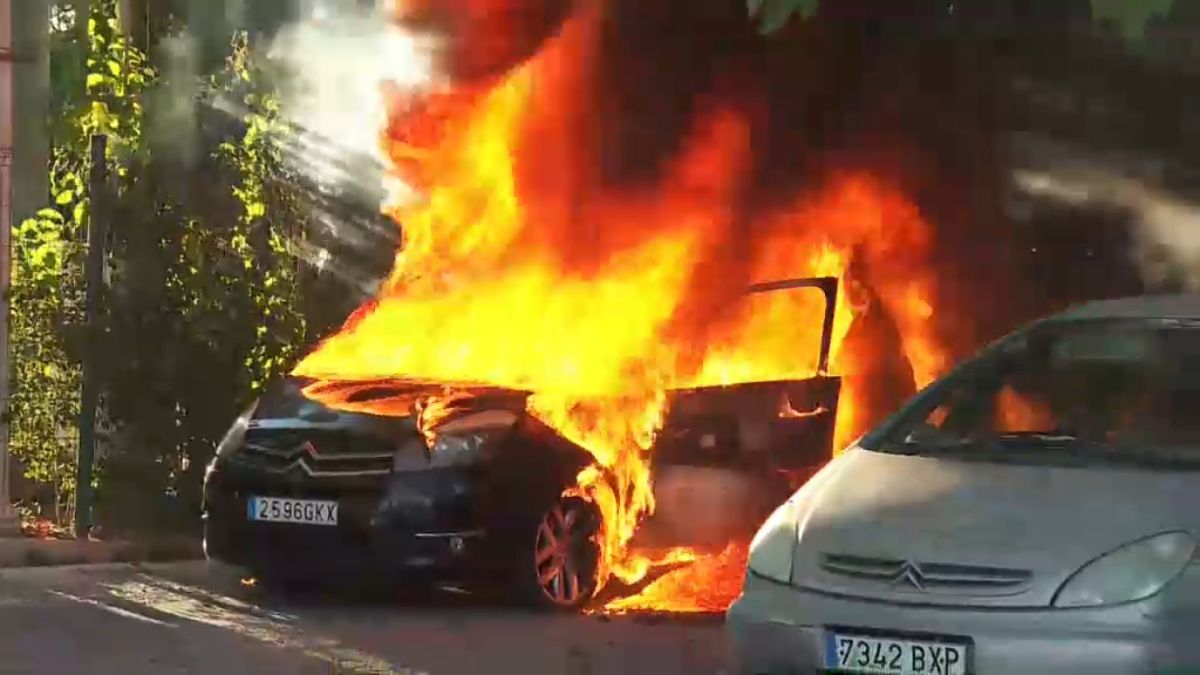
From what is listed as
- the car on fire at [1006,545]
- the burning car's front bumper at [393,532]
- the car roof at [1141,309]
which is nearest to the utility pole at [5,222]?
the burning car's front bumper at [393,532]

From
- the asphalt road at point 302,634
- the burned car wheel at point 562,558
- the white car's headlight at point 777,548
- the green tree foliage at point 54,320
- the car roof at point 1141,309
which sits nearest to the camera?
the white car's headlight at point 777,548

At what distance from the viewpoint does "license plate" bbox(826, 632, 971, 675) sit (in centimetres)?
567

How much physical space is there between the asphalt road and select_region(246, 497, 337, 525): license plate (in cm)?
46

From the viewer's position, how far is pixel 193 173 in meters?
12.1

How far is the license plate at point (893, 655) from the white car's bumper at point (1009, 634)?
3cm

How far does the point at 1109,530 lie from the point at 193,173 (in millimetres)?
7756

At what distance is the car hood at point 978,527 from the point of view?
5691 mm

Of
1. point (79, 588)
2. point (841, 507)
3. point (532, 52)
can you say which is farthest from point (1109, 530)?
point (532, 52)

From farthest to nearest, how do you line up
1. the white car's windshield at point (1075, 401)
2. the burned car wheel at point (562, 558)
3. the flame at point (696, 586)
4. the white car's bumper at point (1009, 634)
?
1. the flame at point (696, 586)
2. the burned car wheel at point (562, 558)
3. the white car's windshield at point (1075, 401)
4. the white car's bumper at point (1009, 634)

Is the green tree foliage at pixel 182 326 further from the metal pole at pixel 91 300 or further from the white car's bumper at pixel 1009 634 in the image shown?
the white car's bumper at pixel 1009 634

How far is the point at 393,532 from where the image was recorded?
9203mm

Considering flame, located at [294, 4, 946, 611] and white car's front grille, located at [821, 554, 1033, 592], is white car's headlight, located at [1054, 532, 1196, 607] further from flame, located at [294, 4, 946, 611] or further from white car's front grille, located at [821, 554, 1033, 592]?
flame, located at [294, 4, 946, 611]

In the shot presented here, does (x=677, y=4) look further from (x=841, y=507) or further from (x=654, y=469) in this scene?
(x=841, y=507)

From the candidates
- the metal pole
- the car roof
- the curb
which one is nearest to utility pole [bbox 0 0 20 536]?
the curb
